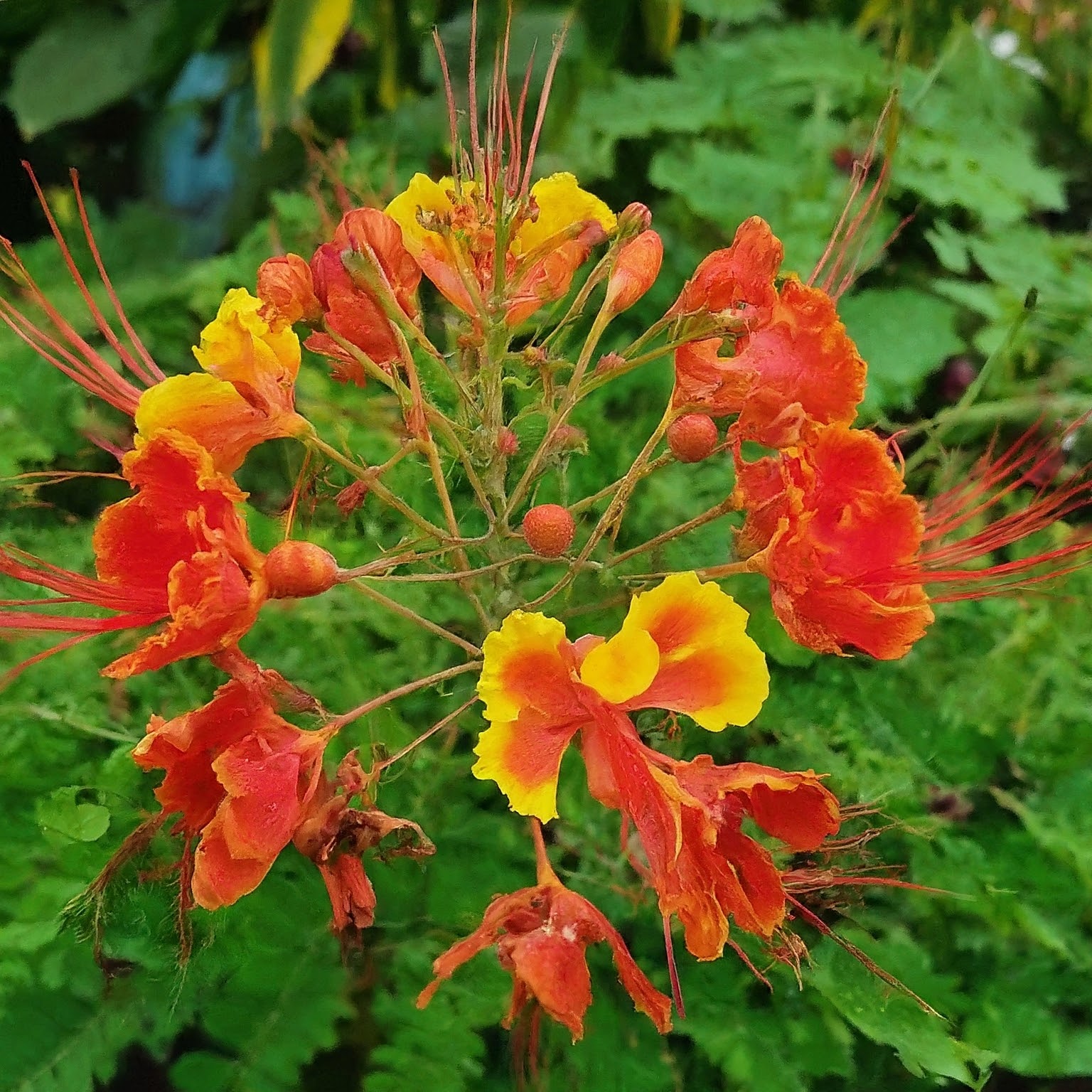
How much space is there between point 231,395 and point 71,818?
437mm

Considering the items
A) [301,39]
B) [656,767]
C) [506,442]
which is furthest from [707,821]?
[301,39]

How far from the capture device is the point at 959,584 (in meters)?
1.14

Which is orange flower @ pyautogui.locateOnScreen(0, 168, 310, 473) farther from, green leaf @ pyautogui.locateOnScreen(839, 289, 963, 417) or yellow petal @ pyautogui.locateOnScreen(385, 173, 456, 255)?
green leaf @ pyautogui.locateOnScreen(839, 289, 963, 417)

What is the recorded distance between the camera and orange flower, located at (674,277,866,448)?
32.7 inches

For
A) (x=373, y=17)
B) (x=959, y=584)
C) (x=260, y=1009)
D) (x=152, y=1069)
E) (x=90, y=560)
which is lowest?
(x=152, y=1069)

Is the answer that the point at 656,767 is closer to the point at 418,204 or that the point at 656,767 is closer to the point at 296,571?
the point at 296,571

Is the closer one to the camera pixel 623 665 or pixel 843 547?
pixel 623 665

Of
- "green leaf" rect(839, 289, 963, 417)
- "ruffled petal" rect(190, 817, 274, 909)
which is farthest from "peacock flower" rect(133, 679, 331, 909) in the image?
"green leaf" rect(839, 289, 963, 417)

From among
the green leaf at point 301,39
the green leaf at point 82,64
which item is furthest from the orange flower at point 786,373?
the green leaf at point 82,64

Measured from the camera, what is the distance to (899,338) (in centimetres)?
158

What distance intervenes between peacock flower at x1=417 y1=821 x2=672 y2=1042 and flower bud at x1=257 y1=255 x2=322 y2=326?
0.52 metres

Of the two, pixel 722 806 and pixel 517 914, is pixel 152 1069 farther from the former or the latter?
pixel 722 806

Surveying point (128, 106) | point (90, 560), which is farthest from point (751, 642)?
point (128, 106)

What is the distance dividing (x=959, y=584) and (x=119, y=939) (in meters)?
0.97
